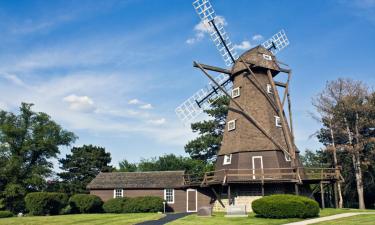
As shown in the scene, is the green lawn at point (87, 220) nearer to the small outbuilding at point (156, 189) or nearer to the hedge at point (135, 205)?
the hedge at point (135, 205)

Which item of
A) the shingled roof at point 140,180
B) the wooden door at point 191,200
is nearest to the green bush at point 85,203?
the shingled roof at point 140,180

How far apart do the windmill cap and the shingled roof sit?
11707mm

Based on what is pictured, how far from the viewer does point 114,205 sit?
33250 millimetres

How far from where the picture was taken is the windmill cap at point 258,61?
29.5 m

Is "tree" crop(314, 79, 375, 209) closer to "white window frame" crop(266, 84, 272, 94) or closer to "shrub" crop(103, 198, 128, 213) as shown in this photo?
"white window frame" crop(266, 84, 272, 94)

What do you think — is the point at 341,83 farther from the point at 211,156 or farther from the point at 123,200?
the point at 123,200

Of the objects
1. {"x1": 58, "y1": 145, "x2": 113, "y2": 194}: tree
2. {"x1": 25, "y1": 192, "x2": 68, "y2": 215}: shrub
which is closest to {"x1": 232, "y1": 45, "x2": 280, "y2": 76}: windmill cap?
{"x1": 25, "y1": 192, "x2": 68, "y2": 215}: shrub

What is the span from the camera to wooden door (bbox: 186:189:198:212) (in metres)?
33.8

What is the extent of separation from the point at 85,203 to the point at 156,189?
6651mm

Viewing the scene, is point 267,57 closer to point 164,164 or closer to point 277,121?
point 277,121

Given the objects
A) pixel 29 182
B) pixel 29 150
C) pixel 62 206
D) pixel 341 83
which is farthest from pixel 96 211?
pixel 341 83

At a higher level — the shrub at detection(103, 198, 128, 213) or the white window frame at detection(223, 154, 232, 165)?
the white window frame at detection(223, 154, 232, 165)

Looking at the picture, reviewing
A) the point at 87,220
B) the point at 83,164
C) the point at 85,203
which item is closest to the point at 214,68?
the point at 87,220

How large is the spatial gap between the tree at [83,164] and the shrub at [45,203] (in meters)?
19.8
